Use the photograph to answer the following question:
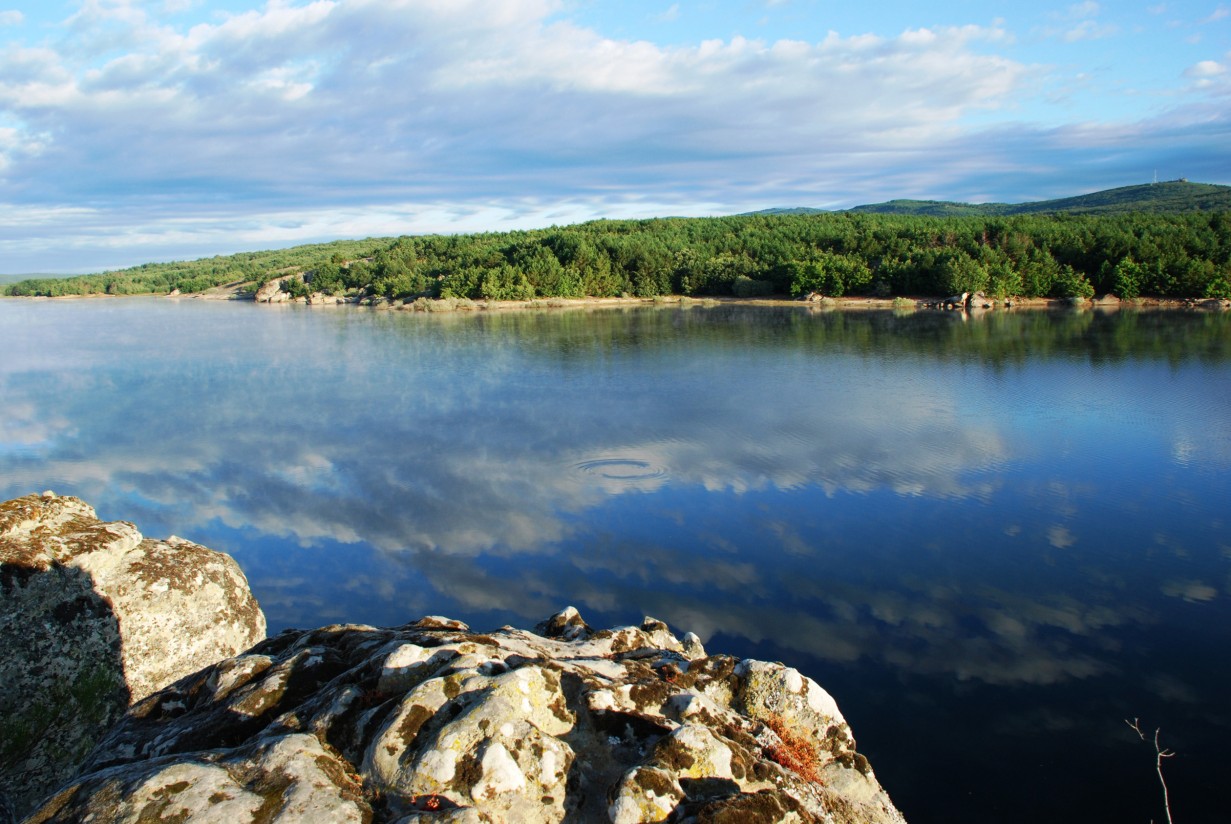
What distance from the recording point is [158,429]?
22547 millimetres

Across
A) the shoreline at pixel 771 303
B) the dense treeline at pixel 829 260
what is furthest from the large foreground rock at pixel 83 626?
the dense treeline at pixel 829 260

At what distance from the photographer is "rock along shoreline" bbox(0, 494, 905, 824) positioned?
3.48 metres

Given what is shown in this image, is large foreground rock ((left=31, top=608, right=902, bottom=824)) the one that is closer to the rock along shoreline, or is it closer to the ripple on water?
the rock along shoreline

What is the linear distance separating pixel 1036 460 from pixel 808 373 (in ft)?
45.0

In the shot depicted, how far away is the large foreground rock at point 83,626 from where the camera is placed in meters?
5.39

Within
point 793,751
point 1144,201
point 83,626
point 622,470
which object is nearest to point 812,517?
point 622,470

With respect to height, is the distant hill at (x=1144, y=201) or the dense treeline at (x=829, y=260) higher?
the distant hill at (x=1144, y=201)

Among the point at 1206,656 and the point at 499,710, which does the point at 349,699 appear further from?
the point at 1206,656

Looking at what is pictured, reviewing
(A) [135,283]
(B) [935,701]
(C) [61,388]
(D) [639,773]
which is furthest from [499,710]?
(A) [135,283]

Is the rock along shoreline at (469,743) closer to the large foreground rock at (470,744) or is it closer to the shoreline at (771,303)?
the large foreground rock at (470,744)

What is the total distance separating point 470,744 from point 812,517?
11474 millimetres

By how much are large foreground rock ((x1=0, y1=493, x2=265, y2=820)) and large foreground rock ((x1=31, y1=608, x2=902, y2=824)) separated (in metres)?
1.08

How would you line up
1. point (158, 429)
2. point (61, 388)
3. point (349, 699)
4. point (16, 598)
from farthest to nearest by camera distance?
point (61, 388)
point (158, 429)
point (16, 598)
point (349, 699)

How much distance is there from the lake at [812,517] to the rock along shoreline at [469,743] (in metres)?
3.18
